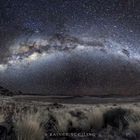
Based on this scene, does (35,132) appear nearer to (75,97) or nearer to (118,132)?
(118,132)

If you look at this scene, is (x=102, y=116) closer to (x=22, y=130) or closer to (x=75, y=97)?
(x=22, y=130)

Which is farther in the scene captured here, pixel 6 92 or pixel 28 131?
pixel 6 92

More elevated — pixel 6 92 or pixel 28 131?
pixel 6 92

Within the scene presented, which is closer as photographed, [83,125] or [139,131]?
[139,131]

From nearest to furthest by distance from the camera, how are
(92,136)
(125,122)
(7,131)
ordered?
(7,131) → (92,136) → (125,122)

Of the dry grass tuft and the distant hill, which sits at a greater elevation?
the distant hill

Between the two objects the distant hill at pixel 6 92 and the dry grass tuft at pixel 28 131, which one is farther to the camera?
the distant hill at pixel 6 92

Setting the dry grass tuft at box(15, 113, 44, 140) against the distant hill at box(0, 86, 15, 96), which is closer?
the dry grass tuft at box(15, 113, 44, 140)

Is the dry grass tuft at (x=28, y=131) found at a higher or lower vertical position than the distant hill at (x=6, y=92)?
lower

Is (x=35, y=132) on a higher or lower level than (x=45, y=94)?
lower

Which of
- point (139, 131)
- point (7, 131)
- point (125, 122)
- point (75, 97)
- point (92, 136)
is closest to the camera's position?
point (7, 131)

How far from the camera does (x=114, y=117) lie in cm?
1266

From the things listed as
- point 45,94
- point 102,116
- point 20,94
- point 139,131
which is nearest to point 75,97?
point 45,94

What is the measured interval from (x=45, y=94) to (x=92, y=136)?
35714 mm
